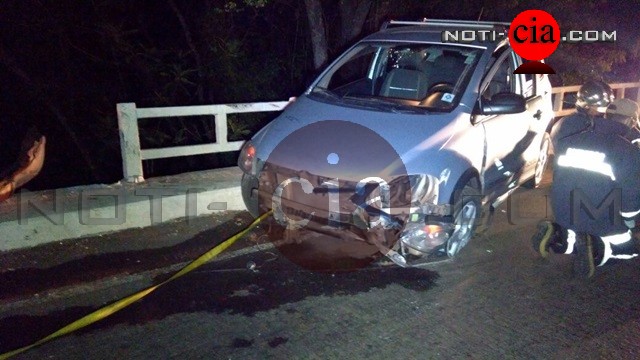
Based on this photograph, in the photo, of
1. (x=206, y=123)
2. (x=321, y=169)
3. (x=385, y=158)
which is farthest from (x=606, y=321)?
(x=206, y=123)

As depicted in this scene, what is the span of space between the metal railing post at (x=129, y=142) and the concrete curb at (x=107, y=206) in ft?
0.51

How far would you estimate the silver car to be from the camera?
4.41 metres

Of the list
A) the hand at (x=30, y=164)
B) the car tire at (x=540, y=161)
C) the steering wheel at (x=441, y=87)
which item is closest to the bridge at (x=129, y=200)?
the hand at (x=30, y=164)

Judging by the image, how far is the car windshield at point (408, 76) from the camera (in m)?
5.38

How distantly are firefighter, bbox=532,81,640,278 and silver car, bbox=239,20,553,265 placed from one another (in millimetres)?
557

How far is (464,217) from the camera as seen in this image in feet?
16.5

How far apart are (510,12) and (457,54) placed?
27.8 ft

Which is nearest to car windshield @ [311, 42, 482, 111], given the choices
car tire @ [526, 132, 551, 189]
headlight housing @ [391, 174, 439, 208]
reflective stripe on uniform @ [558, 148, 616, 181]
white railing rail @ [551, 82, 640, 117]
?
headlight housing @ [391, 174, 439, 208]

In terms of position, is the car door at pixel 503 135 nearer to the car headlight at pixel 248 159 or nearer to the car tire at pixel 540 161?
the car tire at pixel 540 161

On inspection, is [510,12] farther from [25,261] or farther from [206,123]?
[25,261]

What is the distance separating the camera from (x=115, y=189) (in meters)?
6.00

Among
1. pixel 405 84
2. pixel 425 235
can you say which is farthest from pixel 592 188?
pixel 405 84

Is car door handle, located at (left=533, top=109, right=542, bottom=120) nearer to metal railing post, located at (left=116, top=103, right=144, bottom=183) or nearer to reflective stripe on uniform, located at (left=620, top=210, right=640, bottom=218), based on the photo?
reflective stripe on uniform, located at (left=620, top=210, right=640, bottom=218)

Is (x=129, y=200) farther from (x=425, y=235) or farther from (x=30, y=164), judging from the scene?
(x=425, y=235)
